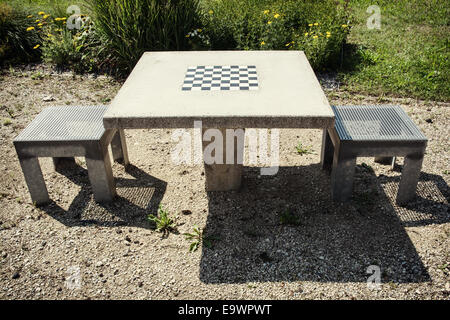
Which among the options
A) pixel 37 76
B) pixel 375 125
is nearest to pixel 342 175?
pixel 375 125

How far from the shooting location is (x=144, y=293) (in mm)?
3227

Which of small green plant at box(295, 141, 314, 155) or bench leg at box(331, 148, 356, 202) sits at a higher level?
bench leg at box(331, 148, 356, 202)

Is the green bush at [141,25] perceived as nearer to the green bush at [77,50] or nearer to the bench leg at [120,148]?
the green bush at [77,50]

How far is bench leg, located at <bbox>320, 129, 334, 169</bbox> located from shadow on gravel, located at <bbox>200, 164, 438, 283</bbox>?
0.09 metres

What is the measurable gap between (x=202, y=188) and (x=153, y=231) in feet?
2.37

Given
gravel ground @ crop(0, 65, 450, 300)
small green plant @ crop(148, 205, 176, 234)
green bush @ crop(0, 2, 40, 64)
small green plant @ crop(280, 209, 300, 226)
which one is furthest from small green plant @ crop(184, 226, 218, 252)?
green bush @ crop(0, 2, 40, 64)

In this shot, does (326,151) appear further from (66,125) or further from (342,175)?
(66,125)

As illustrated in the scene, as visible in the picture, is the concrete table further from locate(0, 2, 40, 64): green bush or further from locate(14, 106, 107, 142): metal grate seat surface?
locate(0, 2, 40, 64): green bush

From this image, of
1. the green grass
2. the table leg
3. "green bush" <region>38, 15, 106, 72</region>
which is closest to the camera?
the table leg

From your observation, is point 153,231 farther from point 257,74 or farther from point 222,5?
point 222,5

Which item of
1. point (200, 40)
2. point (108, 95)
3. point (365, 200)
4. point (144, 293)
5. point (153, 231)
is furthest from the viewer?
point (200, 40)

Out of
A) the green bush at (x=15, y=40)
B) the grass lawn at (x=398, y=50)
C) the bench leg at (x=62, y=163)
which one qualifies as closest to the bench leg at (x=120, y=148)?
the bench leg at (x=62, y=163)

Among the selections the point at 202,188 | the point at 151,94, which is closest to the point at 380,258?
the point at 202,188

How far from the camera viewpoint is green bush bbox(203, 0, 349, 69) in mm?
6391
